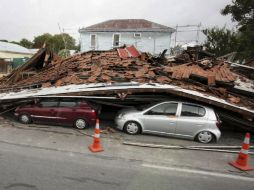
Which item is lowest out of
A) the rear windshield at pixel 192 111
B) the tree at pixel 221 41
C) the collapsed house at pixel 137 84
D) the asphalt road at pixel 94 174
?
the asphalt road at pixel 94 174

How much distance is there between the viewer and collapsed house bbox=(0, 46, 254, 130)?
28.0 ft

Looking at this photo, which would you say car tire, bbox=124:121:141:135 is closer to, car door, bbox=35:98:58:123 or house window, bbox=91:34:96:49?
car door, bbox=35:98:58:123

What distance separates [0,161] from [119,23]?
83.3 feet

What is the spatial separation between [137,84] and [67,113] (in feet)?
9.70

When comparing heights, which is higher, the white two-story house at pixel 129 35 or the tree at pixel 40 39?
the tree at pixel 40 39

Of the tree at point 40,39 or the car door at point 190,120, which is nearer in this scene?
Result: the car door at point 190,120

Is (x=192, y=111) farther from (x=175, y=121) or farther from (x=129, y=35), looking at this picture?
(x=129, y=35)

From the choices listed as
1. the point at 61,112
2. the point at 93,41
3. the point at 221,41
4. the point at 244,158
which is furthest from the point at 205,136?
the point at 93,41

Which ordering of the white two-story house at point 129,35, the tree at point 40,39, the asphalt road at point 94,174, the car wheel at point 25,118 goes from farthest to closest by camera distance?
1. the tree at point 40,39
2. the white two-story house at point 129,35
3. the car wheel at point 25,118
4. the asphalt road at point 94,174

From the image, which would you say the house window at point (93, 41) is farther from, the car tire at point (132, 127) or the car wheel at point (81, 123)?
the car tire at point (132, 127)

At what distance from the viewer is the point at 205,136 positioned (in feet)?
25.9

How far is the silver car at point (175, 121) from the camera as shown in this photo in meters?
7.88

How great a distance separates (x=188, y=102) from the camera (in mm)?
8305

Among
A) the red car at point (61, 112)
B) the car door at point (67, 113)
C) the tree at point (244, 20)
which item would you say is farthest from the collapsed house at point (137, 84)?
the tree at point (244, 20)
